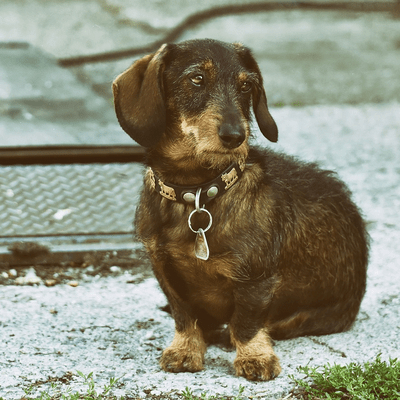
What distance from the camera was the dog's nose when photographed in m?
3.12

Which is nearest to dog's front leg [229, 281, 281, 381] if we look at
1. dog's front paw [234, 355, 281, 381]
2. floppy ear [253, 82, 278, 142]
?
dog's front paw [234, 355, 281, 381]

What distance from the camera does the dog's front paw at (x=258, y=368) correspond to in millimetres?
3436

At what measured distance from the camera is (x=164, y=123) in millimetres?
3363

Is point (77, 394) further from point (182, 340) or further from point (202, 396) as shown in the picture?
point (182, 340)

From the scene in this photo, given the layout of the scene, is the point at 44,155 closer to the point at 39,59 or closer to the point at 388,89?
the point at 39,59

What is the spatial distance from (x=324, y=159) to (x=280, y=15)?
562 cm

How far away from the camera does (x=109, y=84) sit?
900 cm

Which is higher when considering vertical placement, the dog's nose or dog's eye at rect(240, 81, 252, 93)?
dog's eye at rect(240, 81, 252, 93)

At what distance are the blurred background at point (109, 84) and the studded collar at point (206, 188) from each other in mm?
1627

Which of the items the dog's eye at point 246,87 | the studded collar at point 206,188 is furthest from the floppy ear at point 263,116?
the studded collar at point 206,188

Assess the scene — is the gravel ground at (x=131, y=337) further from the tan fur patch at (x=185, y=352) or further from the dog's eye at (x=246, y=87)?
the dog's eye at (x=246, y=87)

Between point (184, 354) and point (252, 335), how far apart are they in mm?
352

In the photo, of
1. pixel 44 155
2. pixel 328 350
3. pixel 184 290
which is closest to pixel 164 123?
pixel 184 290

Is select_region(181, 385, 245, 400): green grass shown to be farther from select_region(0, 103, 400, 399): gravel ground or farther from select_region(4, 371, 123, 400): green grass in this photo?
select_region(4, 371, 123, 400): green grass
